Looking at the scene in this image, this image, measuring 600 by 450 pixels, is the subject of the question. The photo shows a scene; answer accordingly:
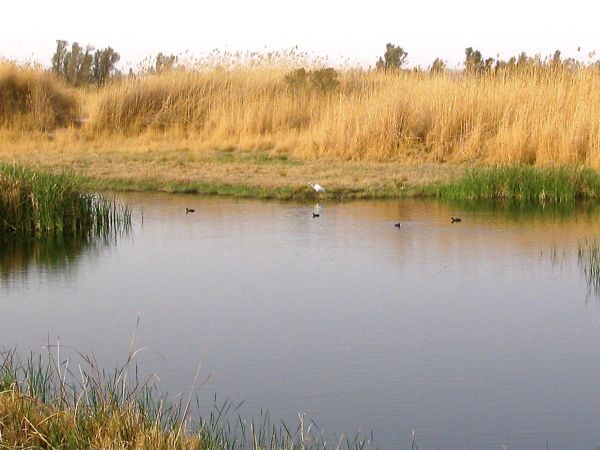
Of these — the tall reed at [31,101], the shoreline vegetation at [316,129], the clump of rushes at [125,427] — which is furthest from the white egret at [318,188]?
the tall reed at [31,101]

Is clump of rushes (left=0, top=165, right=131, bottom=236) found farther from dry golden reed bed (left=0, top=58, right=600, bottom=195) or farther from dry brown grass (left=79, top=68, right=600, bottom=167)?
dry brown grass (left=79, top=68, right=600, bottom=167)

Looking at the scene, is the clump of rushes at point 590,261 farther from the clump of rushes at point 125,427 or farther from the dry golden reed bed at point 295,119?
the dry golden reed bed at point 295,119

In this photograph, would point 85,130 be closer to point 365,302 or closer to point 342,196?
point 342,196

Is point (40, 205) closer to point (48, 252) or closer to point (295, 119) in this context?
point (48, 252)

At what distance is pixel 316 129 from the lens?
14.8 metres

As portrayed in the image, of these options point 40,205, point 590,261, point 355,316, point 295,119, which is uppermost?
point 295,119

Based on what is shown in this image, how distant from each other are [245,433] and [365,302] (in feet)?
7.58

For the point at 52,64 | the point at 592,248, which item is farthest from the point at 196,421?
the point at 52,64

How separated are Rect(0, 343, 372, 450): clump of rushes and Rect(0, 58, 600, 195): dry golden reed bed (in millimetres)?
7272

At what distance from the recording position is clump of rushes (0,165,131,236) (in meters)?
8.66

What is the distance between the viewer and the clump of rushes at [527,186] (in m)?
10.7

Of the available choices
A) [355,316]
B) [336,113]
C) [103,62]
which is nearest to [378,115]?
[336,113]

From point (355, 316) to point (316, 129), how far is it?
29.2 feet

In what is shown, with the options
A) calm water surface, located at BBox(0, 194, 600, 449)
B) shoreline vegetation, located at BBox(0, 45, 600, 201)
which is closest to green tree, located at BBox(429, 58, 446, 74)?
shoreline vegetation, located at BBox(0, 45, 600, 201)
